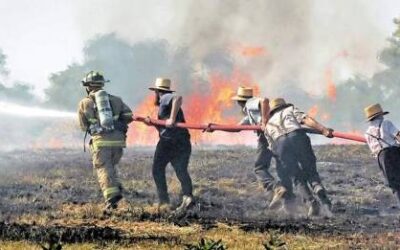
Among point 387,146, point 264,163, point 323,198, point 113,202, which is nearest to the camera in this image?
point 387,146

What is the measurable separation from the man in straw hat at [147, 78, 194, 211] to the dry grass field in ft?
1.23

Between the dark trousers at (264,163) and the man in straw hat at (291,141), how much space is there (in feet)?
2.80

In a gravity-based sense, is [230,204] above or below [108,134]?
below

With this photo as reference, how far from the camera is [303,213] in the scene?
11.3 meters

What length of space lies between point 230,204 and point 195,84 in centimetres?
3028

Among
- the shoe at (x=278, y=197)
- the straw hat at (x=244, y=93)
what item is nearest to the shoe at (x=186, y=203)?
the shoe at (x=278, y=197)

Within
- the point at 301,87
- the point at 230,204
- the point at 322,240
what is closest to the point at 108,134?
the point at 230,204


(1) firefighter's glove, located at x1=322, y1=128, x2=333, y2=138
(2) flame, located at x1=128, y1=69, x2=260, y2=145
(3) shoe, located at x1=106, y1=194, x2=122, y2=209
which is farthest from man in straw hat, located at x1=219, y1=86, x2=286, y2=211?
(2) flame, located at x1=128, y1=69, x2=260, y2=145

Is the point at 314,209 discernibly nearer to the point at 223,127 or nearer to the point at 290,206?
the point at 290,206

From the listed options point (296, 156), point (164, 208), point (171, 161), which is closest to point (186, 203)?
point (164, 208)

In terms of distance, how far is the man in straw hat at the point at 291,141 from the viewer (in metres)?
11.4

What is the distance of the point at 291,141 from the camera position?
37.8 feet

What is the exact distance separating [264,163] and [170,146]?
1946mm

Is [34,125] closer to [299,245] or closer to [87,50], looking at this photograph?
[87,50]
